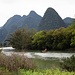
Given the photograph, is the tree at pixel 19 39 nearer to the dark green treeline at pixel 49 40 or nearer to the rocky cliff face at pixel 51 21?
the dark green treeline at pixel 49 40

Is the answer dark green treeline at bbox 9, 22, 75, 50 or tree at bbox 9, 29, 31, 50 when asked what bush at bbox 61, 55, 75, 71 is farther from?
tree at bbox 9, 29, 31, 50

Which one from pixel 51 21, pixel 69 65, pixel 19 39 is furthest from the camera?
pixel 51 21

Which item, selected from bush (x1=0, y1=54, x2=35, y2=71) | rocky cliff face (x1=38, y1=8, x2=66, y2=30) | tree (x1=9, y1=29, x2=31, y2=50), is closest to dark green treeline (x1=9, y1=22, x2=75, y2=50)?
tree (x1=9, y1=29, x2=31, y2=50)

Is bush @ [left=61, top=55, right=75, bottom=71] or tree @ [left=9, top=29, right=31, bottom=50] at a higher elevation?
tree @ [left=9, top=29, right=31, bottom=50]

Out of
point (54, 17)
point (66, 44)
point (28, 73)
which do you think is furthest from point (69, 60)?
point (54, 17)

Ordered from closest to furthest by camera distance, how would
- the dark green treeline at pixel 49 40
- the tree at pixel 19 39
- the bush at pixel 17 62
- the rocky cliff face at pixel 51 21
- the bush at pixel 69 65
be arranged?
the bush at pixel 17 62, the bush at pixel 69 65, the dark green treeline at pixel 49 40, the tree at pixel 19 39, the rocky cliff face at pixel 51 21

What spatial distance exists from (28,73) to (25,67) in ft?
5.38

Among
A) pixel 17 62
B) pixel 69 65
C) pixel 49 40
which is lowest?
pixel 69 65

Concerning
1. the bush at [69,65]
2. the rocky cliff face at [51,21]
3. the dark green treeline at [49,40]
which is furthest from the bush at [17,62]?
the rocky cliff face at [51,21]

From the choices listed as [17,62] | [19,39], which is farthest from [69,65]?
[19,39]

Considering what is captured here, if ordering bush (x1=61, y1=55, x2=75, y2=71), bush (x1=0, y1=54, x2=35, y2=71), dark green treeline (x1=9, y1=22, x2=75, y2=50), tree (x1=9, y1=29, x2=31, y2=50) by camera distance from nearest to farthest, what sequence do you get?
bush (x1=0, y1=54, x2=35, y2=71), bush (x1=61, y1=55, x2=75, y2=71), dark green treeline (x1=9, y1=22, x2=75, y2=50), tree (x1=9, y1=29, x2=31, y2=50)

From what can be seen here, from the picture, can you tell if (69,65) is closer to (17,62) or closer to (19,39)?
(17,62)

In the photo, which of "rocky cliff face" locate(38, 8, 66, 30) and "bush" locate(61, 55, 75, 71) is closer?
"bush" locate(61, 55, 75, 71)

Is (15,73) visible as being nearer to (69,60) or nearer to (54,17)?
(69,60)
